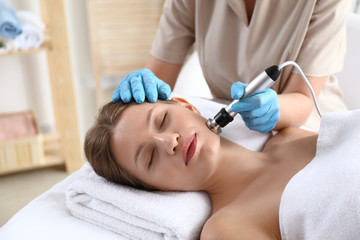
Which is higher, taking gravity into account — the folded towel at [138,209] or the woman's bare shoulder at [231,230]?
the woman's bare shoulder at [231,230]

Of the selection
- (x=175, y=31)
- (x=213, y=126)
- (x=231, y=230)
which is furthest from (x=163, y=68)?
(x=231, y=230)

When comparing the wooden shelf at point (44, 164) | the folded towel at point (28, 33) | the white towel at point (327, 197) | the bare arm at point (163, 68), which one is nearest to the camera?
the white towel at point (327, 197)

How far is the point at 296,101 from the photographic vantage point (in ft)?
4.23

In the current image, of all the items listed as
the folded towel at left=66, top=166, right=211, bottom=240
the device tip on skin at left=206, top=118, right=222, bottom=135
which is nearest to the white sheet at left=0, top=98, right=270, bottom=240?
the folded towel at left=66, top=166, right=211, bottom=240

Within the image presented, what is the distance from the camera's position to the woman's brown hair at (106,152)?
3.84 feet

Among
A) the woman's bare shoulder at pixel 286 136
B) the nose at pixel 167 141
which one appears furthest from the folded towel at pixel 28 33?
the woman's bare shoulder at pixel 286 136

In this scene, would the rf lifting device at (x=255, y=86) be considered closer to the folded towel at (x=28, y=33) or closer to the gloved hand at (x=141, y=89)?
the gloved hand at (x=141, y=89)

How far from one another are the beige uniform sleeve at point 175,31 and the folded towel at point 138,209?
65 centimetres

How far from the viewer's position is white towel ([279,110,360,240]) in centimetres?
86

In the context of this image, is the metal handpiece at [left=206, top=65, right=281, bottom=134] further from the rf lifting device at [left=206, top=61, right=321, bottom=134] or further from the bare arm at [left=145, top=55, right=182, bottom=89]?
the bare arm at [left=145, top=55, right=182, bottom=89]

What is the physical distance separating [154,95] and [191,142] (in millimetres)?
205

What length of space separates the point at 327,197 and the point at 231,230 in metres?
0.24

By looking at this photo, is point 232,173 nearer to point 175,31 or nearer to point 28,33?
point 175,31

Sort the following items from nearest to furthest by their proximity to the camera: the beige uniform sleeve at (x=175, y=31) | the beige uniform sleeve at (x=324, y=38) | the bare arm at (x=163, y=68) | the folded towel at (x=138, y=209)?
the folded towel at (x=138, y=209) < the beige uniform sleeve at (x=324, y=38) < the beige uniform sleeve at (x=175, y=31) < the bare arm at (x=163, y=68)
